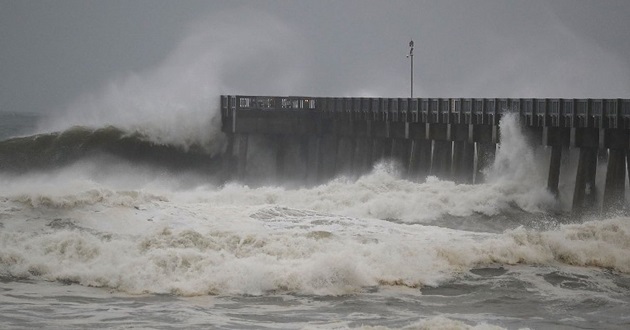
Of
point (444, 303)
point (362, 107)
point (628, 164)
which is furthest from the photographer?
point (362, 107)

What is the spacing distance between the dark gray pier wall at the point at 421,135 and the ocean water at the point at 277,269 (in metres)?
2.91

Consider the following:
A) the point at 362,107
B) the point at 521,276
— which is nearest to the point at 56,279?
the point at 521,276

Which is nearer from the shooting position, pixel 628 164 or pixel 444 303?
pixel 444 303

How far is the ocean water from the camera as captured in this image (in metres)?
21.9

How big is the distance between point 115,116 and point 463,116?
1799 centimetres

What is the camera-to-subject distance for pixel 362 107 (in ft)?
166

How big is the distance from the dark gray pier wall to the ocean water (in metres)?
2.91

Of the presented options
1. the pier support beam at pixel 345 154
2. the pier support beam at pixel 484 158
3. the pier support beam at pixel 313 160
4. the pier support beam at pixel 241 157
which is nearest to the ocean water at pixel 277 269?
the pier support beam at pixel 484 158

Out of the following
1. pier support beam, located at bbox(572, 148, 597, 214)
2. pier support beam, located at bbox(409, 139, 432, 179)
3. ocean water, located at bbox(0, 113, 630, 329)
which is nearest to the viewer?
ocean water, located at bbox(0, 113, 630, 329)

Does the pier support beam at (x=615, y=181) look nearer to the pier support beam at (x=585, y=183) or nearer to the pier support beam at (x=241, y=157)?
the pier support beam at (x=585, y=183)

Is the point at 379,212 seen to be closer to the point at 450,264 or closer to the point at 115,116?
the point at 450,264

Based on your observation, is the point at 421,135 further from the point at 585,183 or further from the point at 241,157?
the point at 585,183

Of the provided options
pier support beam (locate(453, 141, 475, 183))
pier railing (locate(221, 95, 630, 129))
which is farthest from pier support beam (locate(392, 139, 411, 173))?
pier support beam (locate(453, 141, 475, 183))

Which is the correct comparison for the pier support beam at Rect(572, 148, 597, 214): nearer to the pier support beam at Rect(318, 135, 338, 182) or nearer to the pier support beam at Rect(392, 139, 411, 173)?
the pier support beam at Rect(392, 139, 411, 173)
